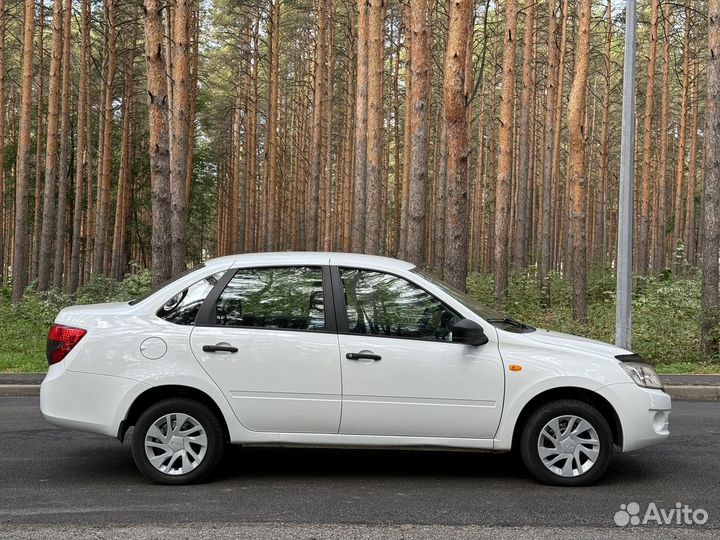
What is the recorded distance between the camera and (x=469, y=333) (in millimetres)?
5836

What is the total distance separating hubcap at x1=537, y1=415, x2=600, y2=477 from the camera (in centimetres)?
591

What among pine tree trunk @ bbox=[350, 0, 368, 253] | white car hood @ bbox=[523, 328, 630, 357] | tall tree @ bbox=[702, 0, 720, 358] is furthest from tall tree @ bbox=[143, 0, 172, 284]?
tall tree @ bbox=[702, 0, 720, 358]

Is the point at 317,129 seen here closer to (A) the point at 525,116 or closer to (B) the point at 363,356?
(A) the point at 525,116

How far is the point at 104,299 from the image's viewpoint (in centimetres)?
2098

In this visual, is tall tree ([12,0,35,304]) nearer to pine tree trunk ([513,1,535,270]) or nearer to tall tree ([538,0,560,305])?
pine tree trunk ([513,1,535,270])

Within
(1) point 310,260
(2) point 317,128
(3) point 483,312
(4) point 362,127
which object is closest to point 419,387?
(3) point 483,312

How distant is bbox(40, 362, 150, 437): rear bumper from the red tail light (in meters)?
0.11

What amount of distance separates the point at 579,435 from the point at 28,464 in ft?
15.4

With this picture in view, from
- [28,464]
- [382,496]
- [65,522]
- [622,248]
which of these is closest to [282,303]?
[382,496]

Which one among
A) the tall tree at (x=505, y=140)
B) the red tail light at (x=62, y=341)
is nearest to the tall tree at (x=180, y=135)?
the tall tree at (x=505, y=140)

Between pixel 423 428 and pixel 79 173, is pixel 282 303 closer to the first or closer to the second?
pixel 423 428

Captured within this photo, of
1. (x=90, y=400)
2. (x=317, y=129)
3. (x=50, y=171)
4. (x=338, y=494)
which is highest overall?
(x=317, y=129)

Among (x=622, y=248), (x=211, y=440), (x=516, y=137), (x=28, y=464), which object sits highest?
(x=516, y=137)

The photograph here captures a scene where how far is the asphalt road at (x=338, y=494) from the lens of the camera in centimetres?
496
